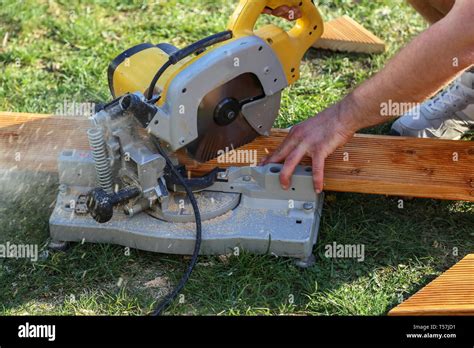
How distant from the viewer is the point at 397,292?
3.24 metres

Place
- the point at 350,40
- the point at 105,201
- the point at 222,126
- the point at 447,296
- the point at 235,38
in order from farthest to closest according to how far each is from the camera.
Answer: the point at 350,40 → the point at 222,126 → the point at 235,38 → the point at 105,201 → the point at 447,296

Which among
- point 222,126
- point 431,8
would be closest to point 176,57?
point 222,126

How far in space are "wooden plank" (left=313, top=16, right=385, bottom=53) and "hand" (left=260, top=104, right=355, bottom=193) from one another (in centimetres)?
146

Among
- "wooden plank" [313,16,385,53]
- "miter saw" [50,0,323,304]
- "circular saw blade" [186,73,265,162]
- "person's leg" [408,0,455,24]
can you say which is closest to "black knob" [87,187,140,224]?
"miter saw" [50,0,323,304]

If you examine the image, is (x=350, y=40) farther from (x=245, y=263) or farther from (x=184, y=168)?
(x=245, y=263)

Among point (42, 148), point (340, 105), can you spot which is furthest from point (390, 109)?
point (42, 148)

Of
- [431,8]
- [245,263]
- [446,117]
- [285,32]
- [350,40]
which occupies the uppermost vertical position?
[431,8]

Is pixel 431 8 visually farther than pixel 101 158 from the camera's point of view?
Yes

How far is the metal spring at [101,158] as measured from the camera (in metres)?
3.16

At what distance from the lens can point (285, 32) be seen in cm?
358

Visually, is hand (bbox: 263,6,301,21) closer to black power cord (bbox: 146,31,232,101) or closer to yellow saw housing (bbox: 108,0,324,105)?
yellow saw housing (bbox: 108,0,324,105)

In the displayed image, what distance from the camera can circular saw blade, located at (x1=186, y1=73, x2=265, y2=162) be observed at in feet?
11.0

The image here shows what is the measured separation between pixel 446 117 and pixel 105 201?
188cm

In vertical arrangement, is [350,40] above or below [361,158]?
above
